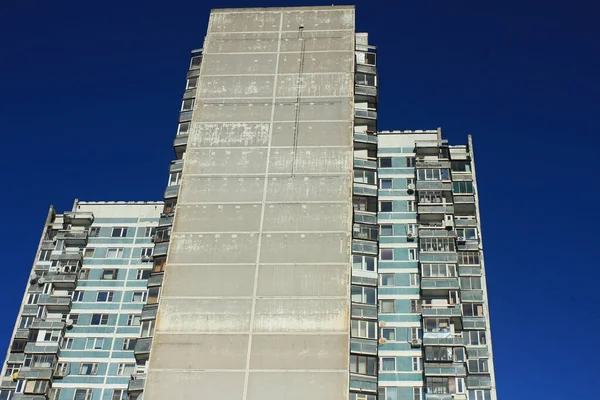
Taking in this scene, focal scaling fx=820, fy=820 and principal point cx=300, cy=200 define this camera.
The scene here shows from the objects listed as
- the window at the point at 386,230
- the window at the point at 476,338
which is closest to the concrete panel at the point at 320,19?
the window at the point at 386,230

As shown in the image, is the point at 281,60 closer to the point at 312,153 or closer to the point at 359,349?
the point at 312,153

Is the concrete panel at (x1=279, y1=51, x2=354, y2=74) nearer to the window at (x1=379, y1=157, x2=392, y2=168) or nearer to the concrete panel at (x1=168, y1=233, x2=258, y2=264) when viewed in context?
the window at (x1=379, y1=157, x2=392, y2=168)

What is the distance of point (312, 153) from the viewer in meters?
65.7

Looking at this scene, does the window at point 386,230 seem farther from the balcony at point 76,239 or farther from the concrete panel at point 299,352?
the balcony at point 76,239

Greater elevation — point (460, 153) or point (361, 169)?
point (460, 153)

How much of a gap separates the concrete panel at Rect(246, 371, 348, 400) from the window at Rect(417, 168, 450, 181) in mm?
21382

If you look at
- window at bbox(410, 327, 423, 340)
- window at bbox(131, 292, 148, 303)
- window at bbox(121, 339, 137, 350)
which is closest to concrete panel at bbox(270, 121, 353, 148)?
window at bbox(410, 327, 423, 340)

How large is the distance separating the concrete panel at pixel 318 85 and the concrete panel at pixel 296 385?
984 inches

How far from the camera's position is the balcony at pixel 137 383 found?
57844mm

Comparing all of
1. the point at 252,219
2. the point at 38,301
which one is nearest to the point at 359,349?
the point at 252,219

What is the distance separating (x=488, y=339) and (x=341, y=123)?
67.9ft

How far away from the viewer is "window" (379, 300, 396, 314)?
63.3 m

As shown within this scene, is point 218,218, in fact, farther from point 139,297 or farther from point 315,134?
point 139,297

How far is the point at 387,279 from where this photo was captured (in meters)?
64.9
